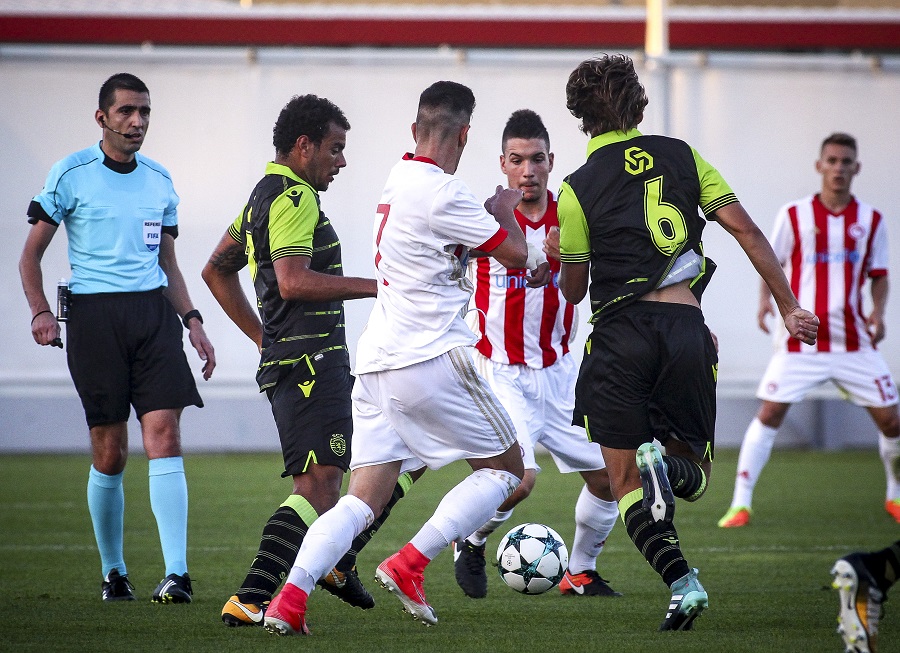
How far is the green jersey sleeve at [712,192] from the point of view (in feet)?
15.4

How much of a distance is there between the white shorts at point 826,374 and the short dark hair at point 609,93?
4423 millimetres

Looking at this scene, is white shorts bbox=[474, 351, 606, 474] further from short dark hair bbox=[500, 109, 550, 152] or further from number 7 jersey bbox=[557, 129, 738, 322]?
number 7 jersey bbox=[557, 129, 738, 322]

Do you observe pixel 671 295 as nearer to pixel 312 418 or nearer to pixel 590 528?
pixel 312 418

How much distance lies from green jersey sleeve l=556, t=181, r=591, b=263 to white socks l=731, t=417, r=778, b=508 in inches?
166

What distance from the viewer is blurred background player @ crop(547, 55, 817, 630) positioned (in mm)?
4645

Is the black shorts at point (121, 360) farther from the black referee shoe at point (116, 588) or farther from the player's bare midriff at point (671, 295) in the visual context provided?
the player's bare midriff at point (671, 295)

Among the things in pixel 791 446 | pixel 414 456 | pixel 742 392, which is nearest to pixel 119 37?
pixel 742 392

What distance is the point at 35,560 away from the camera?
6852 mm

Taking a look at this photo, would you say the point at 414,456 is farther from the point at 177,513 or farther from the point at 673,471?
the point at 177,513

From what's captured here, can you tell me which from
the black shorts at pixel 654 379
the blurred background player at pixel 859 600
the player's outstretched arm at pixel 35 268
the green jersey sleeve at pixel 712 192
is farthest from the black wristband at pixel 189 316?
the blurred background player at pixel 859 600

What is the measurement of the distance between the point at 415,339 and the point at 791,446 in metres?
10.9

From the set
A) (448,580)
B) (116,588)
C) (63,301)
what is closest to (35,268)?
(63,301)

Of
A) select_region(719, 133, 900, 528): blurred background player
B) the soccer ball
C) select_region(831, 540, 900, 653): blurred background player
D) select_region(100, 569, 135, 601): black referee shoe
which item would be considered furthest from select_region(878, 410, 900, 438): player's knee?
select_region(100, 569, 135, 601): black referee shoe

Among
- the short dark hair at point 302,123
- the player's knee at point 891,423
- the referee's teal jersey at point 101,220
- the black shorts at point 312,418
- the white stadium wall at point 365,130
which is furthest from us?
the white stadium wall at point 365,130
